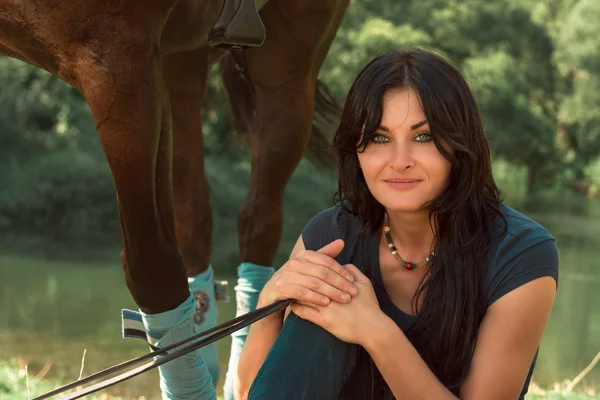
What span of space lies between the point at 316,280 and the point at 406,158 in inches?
11.4

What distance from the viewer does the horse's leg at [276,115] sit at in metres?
2.75

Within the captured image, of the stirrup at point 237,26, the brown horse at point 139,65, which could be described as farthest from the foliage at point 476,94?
the stirrup at point 237,26

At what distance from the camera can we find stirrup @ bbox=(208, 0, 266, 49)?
202 centimetres

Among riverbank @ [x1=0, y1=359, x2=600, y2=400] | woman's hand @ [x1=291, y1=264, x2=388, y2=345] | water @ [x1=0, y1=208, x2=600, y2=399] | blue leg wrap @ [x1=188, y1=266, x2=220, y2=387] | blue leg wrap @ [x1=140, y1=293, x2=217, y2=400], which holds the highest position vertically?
woman's hand @ [x1=291, y1=264, x2=388, y2=345]

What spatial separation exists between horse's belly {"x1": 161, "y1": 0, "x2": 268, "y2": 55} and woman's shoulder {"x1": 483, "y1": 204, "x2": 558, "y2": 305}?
0.92 metres

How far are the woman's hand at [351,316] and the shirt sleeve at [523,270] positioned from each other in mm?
223

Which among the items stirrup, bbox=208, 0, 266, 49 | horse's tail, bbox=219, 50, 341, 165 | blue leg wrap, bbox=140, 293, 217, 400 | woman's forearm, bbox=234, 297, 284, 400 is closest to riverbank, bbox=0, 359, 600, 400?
blue leg wrap, bbox=140, 293, 217, 400

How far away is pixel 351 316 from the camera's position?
1.58m

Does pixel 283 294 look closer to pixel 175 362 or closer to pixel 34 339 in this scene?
pixel 175 362

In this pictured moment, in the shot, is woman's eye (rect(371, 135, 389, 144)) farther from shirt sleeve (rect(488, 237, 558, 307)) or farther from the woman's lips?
shirt sleeve (rect(488, 237, 558, 307))

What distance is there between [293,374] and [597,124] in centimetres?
2103

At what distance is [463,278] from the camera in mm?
1638

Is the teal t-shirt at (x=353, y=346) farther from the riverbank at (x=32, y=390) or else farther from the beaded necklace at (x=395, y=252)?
the riverbank at (x=32, y=390)

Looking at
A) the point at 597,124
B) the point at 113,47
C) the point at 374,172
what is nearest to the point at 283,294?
the point at 374,172
